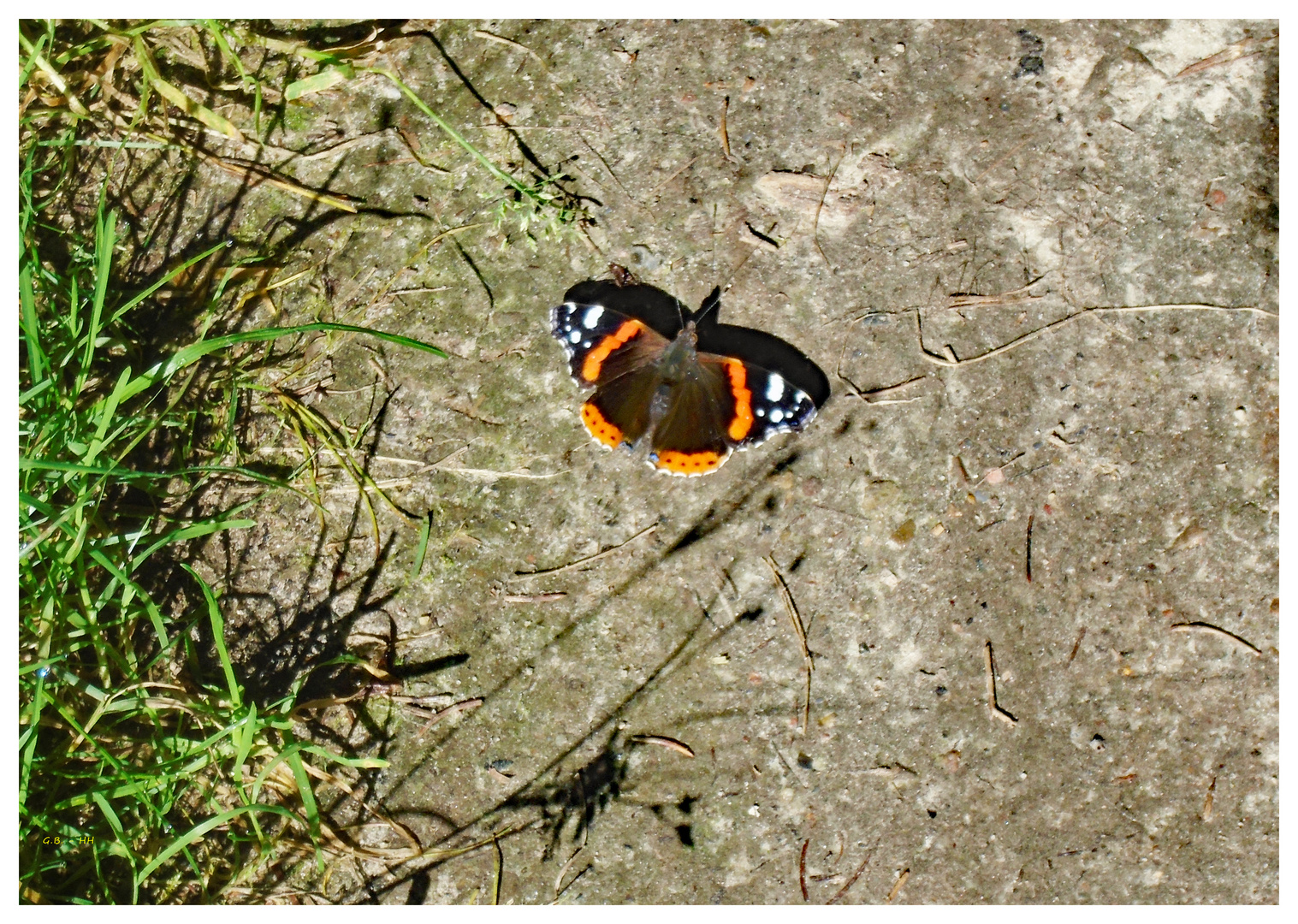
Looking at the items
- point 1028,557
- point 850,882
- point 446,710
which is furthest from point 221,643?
point 1028,557

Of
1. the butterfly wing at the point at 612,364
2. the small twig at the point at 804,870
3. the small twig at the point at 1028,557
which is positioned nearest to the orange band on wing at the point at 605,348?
the butterfly wing at the point at 612,364

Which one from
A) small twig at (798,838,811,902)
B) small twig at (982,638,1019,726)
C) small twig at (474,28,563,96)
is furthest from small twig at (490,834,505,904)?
small twig at (474,28,563,96)

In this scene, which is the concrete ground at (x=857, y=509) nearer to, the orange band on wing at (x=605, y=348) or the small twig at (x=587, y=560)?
the small twig at (x=587, y=560)

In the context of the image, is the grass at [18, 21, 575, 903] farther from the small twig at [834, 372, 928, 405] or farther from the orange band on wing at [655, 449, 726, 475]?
the small twig at [834, 372, 928, 405]

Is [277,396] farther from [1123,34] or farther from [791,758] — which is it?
[1123,34]

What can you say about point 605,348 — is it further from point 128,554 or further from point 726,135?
point 128,554

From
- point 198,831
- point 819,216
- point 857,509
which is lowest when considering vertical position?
point 198,831

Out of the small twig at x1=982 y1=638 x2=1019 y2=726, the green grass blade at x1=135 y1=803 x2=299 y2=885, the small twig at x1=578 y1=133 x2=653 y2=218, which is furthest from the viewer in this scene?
the small twig at x1=578 y1=133 x2=653 y2=218
